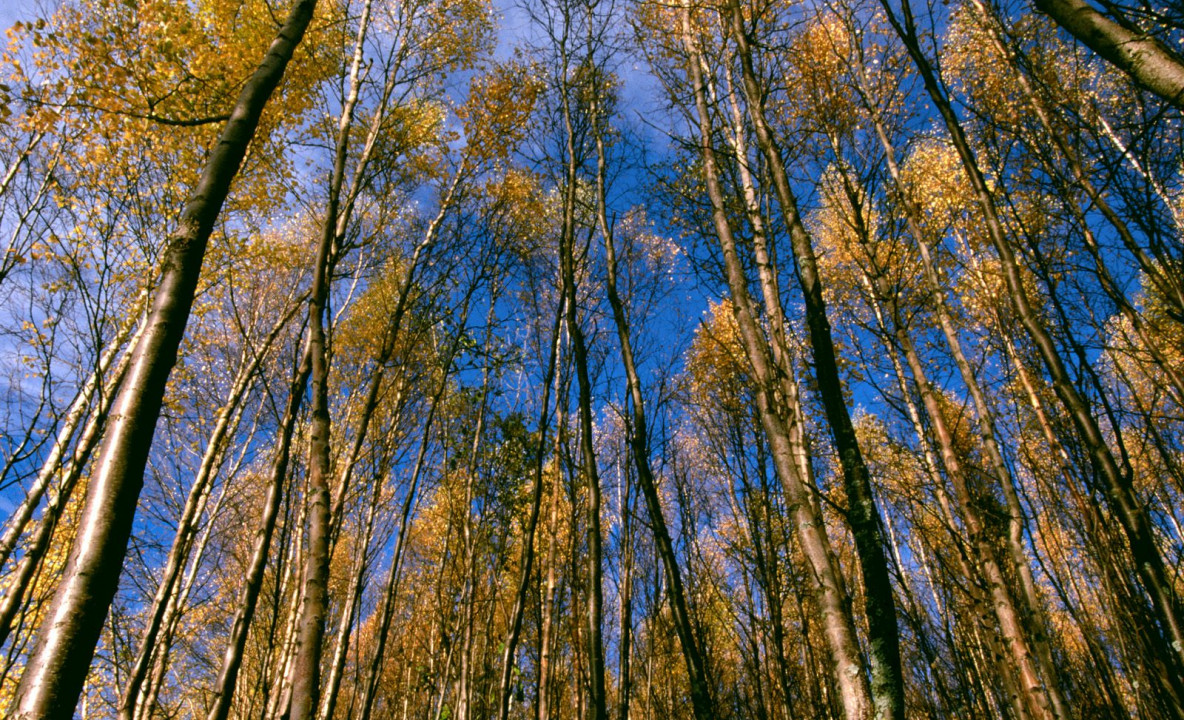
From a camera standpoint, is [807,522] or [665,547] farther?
[665,547]

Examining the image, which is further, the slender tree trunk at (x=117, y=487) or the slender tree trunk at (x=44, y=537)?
the slender tree trunk at (x=44, y=537)

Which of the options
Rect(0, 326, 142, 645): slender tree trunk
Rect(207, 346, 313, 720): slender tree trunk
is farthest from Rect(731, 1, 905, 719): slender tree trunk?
Rect(0, 326, 142, 645): slender tree trunk

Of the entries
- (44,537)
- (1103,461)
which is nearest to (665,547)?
(1103,461)

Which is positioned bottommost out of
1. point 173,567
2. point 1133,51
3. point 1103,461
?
point 173,567

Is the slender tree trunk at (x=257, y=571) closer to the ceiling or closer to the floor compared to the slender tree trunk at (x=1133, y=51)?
closer to the floor

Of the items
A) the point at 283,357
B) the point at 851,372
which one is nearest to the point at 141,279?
the point at 283,357

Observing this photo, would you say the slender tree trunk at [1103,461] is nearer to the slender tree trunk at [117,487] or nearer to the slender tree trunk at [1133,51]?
the slender tree trunk at [1133,51]

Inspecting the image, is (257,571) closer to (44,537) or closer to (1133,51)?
(44,537)

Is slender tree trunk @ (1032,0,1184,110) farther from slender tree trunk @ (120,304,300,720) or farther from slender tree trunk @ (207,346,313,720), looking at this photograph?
slender tree trunk @ (120,304,300,720)

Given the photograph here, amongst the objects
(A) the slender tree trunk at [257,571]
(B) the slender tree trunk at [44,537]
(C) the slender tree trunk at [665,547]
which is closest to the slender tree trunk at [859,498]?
(C) the slender tree trunk at [665,547]

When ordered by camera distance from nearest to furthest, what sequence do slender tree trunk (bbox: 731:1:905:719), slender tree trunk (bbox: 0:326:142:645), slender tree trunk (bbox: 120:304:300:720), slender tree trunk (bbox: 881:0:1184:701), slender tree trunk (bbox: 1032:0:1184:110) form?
slender tree trunk (bbox: 1032:0:1184:110), slender tree trunk (bbox: 731:1:905:719), slender tree trunk (bbox: 881:0:1184:701), slender tree trunk (bbox: 120:304:300:720), slender tree trunk (bbox: 0:326:142:645)

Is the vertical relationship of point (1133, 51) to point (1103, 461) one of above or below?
above

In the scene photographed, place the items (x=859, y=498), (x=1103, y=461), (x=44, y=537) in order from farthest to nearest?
(x=44, y=537) < (x=1103, y=461) < (x=859, y=498)

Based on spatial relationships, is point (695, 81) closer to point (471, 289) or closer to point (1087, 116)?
point (471, 289)
